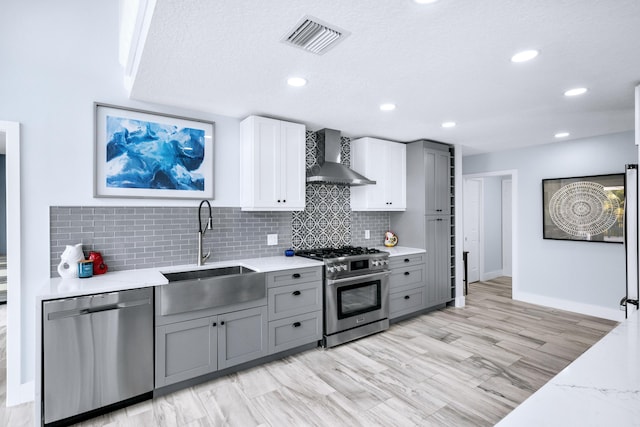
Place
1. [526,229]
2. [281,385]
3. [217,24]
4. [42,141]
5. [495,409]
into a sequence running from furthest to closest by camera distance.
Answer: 1. [526,229]
2. [281,385]
3. [42,141]
4. [495,409]
5. [217,24]

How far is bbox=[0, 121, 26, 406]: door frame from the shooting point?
236 centimetres

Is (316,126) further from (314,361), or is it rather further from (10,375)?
(10,375)

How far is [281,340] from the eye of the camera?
3.03 metres

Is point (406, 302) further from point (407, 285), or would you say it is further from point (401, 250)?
point (401, 250)

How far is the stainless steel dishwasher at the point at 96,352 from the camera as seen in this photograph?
6.73ft

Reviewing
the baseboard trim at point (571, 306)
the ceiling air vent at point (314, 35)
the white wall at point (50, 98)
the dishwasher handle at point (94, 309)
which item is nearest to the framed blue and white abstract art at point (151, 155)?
the white wall at point (50, 98)

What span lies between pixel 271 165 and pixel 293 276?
1168 millimetres

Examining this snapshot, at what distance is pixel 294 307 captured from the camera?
312 centimetres

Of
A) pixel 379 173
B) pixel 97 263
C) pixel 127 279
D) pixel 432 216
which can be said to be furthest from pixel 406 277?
pixel 97 263

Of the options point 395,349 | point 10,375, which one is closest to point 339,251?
point 395,349

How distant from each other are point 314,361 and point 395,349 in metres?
0.89

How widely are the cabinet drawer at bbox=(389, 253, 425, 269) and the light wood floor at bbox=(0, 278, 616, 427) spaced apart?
2.53ft

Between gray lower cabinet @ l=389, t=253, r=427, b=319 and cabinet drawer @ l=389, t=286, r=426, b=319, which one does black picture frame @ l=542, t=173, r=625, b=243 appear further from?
cabinet drawer @ l=389, t=286, r=426, b=319

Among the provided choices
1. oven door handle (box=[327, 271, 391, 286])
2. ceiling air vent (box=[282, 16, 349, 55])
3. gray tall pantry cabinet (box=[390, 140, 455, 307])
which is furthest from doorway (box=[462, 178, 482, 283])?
ceiling air vent (box=[282, 16, 349, 55])
